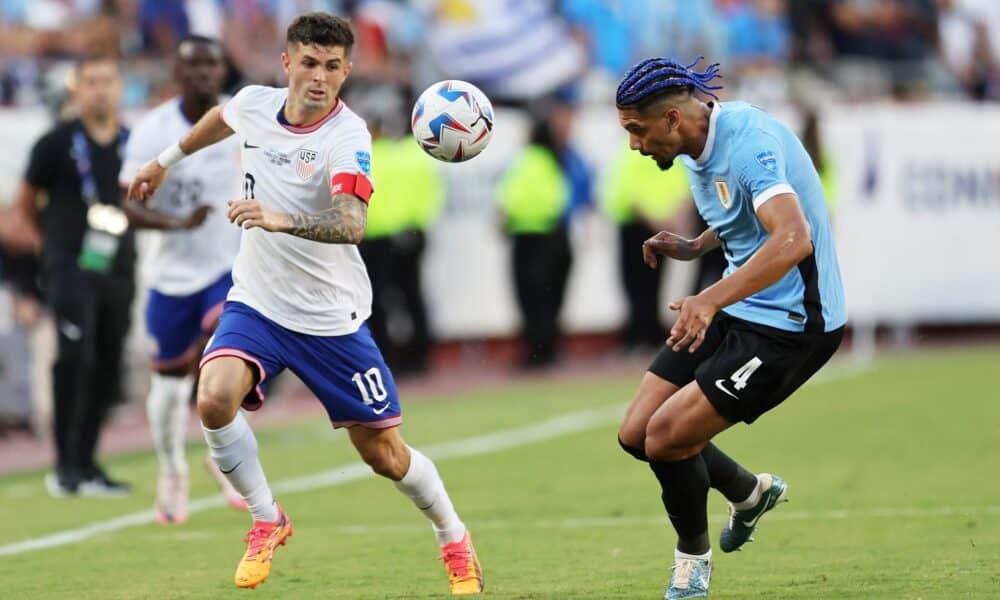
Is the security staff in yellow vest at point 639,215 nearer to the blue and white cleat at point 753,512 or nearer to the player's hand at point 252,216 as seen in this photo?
the blue and white cleat at point 753,512

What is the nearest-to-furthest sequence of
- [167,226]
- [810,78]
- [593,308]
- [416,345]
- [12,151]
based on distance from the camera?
1. [167,226]
2. [12,151]
3. [416,345]
4. [593,308]
5. [810,78]

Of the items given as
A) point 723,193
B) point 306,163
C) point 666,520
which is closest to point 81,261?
point 666,520

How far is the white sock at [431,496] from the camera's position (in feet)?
25.6

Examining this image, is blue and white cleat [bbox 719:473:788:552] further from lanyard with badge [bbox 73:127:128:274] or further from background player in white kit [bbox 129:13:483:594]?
lanyard with badge [bbox 73:127:128:274]

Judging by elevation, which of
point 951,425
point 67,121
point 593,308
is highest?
point 67,121

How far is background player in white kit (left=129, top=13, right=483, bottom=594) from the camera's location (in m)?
7.65

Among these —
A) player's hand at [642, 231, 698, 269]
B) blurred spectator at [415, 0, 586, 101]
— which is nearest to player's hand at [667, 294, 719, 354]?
player's hand at [642, 231, 698, 269]

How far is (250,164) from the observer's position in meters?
7.88

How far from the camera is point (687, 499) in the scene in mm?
7473

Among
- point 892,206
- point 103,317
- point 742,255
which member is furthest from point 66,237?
point 892,206

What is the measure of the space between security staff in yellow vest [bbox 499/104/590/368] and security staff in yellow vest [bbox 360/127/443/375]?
33.3 inches

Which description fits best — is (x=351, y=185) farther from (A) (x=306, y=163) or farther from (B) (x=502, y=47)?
(B) (x=502, y=47)

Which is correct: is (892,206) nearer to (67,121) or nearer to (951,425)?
(951,425)

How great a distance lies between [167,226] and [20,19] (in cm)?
814
